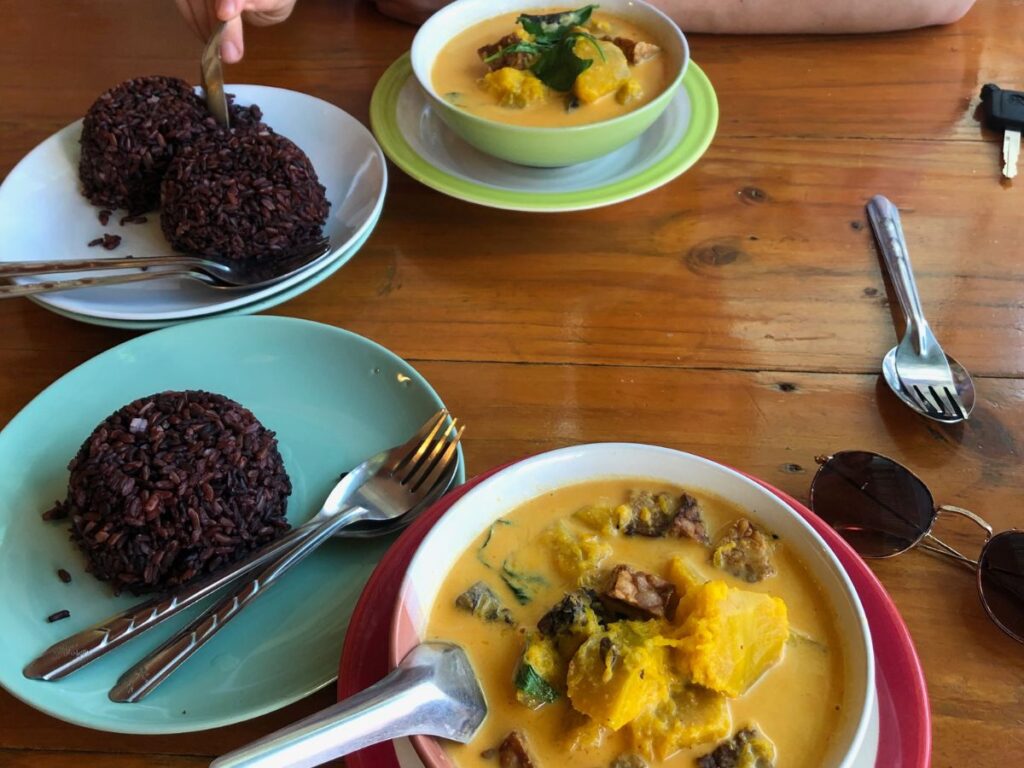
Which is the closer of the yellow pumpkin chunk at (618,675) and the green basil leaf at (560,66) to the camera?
the yellow pumpkin chunk at (618,675)

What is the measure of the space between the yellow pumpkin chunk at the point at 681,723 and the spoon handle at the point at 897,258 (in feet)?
2.83

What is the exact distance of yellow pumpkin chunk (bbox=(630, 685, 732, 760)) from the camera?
769mm

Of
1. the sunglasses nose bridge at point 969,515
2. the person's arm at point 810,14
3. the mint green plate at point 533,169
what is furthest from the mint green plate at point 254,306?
the person's arm at point 810,14

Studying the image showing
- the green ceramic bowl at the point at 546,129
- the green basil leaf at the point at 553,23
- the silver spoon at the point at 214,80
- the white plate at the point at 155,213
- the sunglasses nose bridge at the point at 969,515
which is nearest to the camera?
the sunglasses nose bridge at the point at 969,515

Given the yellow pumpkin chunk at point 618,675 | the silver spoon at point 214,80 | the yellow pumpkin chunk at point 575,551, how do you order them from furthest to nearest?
the silver spoon at point 214,80 < the yellow pumpkin chunk at point 575,551 < the yellow pumpkin chunk at point 618,675

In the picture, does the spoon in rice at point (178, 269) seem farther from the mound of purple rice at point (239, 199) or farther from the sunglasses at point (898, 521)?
the sunglasses at point (898, 521)

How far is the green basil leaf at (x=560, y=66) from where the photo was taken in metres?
1.66

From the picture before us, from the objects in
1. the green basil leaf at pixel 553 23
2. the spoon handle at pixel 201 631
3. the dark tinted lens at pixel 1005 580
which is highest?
the green basil leaf at pixel 553 23

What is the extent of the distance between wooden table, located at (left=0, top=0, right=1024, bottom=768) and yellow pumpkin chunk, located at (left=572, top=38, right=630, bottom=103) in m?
0.24

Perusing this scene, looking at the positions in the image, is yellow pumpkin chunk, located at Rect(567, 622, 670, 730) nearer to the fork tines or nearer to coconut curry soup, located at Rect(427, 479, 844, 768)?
coconut curry soup, located at Rect(427, 479, 844, 768)

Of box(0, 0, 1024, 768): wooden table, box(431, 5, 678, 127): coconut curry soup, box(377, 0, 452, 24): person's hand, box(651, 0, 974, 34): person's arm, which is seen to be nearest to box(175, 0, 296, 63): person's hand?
box(0, 0, 1024, 768): wooden table

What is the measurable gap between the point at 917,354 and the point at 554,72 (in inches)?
35.1

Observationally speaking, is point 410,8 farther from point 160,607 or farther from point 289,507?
point 160,607

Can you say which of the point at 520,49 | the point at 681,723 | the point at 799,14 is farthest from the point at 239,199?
the point at 799,14
